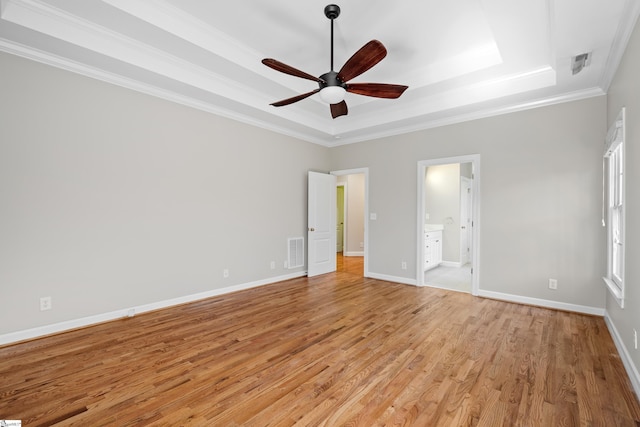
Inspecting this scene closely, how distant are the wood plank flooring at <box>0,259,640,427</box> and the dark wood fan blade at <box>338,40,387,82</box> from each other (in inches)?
97.9

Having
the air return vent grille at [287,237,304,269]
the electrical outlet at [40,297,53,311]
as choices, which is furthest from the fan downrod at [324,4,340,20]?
the electrical outlet at [40,297,53,311]

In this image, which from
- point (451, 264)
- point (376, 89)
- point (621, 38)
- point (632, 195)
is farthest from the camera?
point (451, 264)

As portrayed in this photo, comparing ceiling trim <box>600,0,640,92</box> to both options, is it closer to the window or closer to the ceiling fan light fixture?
the window

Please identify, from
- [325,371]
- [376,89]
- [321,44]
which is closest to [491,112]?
[376,89]

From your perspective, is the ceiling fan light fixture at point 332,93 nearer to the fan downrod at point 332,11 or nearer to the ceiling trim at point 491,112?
the fan downrod at point 332,11

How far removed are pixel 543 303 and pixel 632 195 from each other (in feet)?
6.91

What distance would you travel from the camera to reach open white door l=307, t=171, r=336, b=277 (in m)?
5.59

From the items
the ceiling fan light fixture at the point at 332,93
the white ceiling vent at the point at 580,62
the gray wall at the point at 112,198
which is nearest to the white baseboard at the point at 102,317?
the gray wall at the point at 112,198

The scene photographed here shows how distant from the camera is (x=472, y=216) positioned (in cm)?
431

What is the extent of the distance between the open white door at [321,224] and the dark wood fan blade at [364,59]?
3.05m

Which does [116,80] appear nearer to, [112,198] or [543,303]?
[112,198]

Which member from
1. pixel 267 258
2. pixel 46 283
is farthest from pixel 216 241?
pixel 46 283

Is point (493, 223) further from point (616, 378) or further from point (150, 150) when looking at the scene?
point (150, 150)

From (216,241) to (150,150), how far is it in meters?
1.50
